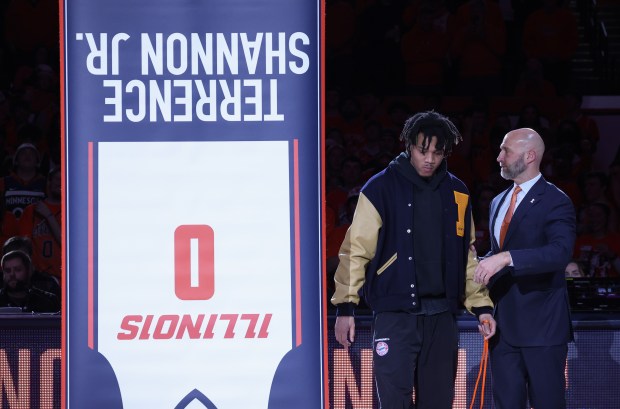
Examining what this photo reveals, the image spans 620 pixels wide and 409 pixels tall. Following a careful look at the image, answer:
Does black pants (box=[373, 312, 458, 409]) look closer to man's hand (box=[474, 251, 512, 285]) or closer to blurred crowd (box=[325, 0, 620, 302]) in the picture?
man's hand (box=[474, 251, 512, 285])

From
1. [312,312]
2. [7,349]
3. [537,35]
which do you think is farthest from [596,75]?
[312,312]

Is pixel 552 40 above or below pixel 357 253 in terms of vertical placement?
above

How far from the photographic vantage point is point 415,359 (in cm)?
402

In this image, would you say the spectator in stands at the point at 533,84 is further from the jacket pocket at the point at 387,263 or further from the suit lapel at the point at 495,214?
the jacket pocket at the point at 387,263

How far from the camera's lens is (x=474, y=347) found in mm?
4711

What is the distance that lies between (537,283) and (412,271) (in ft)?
2.40

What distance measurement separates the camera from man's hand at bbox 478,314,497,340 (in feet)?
13.7

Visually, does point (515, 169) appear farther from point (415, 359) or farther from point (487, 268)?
point (415, 359)

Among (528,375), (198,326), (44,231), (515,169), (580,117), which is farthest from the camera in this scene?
(580,117)

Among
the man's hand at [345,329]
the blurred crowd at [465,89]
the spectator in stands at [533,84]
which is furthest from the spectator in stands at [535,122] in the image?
the man's hand at [345,329]

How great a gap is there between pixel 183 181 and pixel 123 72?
33cm

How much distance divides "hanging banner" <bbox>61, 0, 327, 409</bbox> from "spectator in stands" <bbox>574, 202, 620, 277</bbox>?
17.5 feet

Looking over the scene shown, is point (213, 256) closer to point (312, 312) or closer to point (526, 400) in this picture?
point (312, 312)

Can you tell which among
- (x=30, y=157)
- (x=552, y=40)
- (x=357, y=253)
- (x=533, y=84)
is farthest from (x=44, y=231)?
(x=552, y=40)
